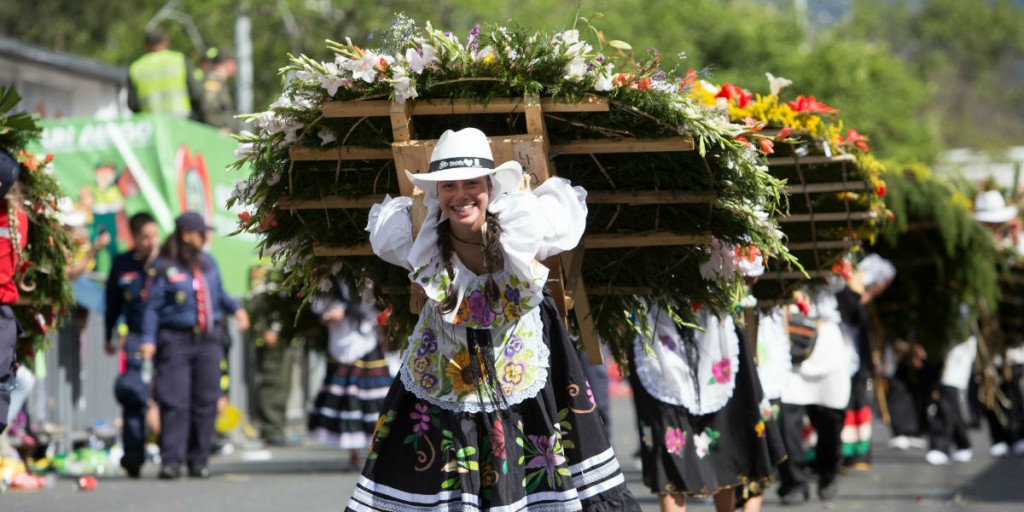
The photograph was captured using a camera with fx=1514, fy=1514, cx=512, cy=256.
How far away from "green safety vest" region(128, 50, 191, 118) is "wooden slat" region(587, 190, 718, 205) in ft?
33.5

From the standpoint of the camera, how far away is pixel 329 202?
593 cm

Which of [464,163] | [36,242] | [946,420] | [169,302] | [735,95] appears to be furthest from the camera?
[946,420]

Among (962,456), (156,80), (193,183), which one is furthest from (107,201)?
(962,456)

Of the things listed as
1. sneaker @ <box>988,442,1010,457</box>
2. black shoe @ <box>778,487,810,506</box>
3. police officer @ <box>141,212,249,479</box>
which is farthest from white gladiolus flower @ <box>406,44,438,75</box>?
sneaker @ <box>988,442,1010,457</box>

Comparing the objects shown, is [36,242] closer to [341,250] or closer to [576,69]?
[341,250]

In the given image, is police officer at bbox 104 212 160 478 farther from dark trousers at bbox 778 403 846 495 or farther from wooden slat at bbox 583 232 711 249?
wooden slat at bbox 583 232 711 249

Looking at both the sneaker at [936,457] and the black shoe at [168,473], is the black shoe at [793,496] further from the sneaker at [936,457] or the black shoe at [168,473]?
the black shoe at [168,473]

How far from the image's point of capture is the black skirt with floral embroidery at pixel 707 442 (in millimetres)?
Result: 7520

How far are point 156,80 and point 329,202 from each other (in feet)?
32.8

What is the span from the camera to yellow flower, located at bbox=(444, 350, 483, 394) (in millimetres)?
5512

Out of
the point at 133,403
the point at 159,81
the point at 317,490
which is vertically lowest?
the point at 317,490

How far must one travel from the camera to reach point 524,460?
549cm

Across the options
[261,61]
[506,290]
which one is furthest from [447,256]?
[261,61]

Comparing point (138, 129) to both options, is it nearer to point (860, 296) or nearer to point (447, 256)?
point (860, 296)
